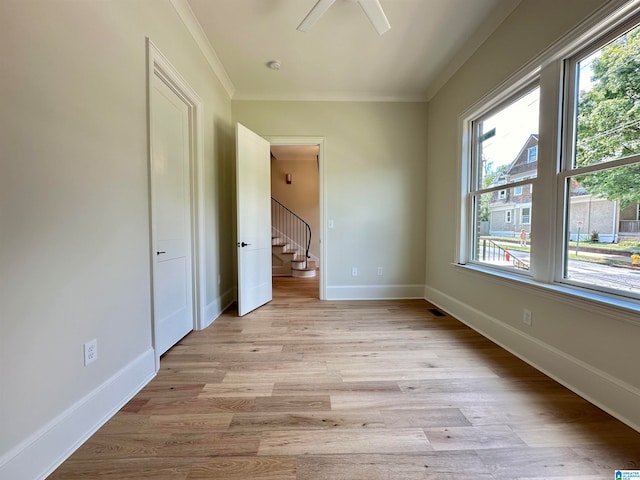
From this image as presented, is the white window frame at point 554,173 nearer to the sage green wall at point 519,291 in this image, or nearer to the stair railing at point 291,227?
the sage green wall at point 519,291

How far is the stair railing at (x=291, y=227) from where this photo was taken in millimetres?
6293

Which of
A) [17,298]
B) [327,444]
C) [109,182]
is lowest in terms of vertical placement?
[327,444]

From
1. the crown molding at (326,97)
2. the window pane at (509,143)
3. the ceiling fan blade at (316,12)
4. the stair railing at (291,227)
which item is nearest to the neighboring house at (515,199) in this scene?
the window pane at (509,143)

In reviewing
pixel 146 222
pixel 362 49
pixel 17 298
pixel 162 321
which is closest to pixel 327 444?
pixel 17 298

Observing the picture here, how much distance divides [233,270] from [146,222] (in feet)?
5.88

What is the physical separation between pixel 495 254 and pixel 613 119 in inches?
50.3

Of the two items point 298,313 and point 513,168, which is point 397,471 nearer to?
point 298,313

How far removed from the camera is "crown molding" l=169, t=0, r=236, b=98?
192 cm

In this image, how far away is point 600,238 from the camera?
4.94 ft

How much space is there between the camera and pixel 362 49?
2430mm

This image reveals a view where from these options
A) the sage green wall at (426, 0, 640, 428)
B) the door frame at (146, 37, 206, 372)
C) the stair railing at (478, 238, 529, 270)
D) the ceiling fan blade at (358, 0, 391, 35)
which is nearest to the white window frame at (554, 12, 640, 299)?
the sage green wall at (426, 0, 640, 428)

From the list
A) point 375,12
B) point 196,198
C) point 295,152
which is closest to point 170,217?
point 196,198

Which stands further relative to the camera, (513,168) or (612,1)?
(513,168)

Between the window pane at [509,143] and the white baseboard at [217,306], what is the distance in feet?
10.4
